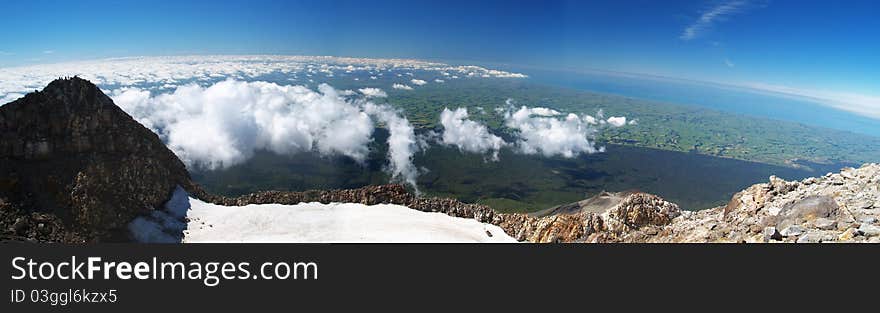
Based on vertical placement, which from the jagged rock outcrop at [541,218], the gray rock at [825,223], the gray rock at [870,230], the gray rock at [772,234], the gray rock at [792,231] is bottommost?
→ the jagged rock outcrop at [541,218]

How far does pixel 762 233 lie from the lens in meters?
17.4

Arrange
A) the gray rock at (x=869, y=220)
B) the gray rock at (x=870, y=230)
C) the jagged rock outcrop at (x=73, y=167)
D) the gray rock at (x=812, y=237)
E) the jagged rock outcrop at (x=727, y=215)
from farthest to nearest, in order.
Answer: the jagged rock outcrop at (x=73, y=167), the jagged rock outcrop at (x=727, y=215), the gray rock at (x=869, y=220), the gray rock at (x=812, y=237), the gray rock at (x=870, y=230)

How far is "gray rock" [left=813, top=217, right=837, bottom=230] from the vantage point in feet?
→ 51.9

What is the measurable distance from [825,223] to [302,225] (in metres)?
31.9

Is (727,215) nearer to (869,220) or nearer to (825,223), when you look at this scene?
(825,223)

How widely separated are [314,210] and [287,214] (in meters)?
2.39

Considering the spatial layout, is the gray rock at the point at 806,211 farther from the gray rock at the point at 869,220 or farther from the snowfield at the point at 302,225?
the snowfield at the point at 302,225

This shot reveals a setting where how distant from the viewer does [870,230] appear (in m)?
14.2

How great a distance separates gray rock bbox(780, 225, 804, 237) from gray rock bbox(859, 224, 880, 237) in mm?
1801

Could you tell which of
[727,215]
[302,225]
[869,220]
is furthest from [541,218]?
[869,220]

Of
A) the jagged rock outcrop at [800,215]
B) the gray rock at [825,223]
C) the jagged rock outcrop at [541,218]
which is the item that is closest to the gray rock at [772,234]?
the jagged rock outcrop at [800,215]

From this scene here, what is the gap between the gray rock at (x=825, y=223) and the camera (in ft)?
51.9

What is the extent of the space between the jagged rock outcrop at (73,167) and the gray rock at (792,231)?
38530 mm

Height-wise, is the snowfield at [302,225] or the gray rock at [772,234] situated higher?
the gray rock at [772,234]
